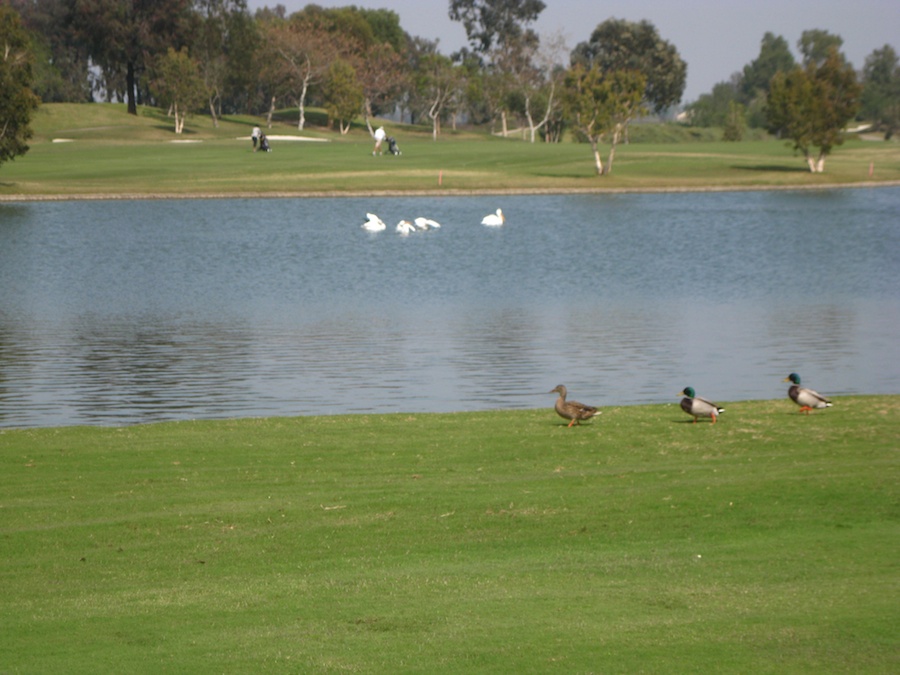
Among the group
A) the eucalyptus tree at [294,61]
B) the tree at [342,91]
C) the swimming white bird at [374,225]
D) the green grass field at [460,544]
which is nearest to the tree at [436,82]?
the eucalyptus tree at [294,61]

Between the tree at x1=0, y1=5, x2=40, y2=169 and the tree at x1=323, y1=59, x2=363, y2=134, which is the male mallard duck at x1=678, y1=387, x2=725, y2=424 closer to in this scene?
the tree at x1=0, y1=5, x2=40, y2=169

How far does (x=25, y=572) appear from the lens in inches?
389

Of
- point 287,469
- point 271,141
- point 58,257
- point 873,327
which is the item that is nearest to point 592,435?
point 287,469

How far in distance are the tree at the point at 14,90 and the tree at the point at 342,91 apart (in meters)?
49.8

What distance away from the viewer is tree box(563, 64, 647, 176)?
71312mm

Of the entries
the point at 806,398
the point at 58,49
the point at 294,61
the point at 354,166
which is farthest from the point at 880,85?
the point at 806,398

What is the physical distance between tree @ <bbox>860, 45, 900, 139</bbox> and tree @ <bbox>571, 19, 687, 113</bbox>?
23.4 meters

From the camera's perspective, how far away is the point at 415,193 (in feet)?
219

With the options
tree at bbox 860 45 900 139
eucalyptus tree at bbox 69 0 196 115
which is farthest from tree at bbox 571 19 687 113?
eucalyptus tree at bbox 69 0 196 115

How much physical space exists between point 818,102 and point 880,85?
125 m

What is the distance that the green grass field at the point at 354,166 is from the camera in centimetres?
6762

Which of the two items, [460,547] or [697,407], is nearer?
[460,547]

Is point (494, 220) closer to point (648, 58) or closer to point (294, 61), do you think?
point (294, 61)

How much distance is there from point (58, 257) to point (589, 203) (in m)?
29.6
